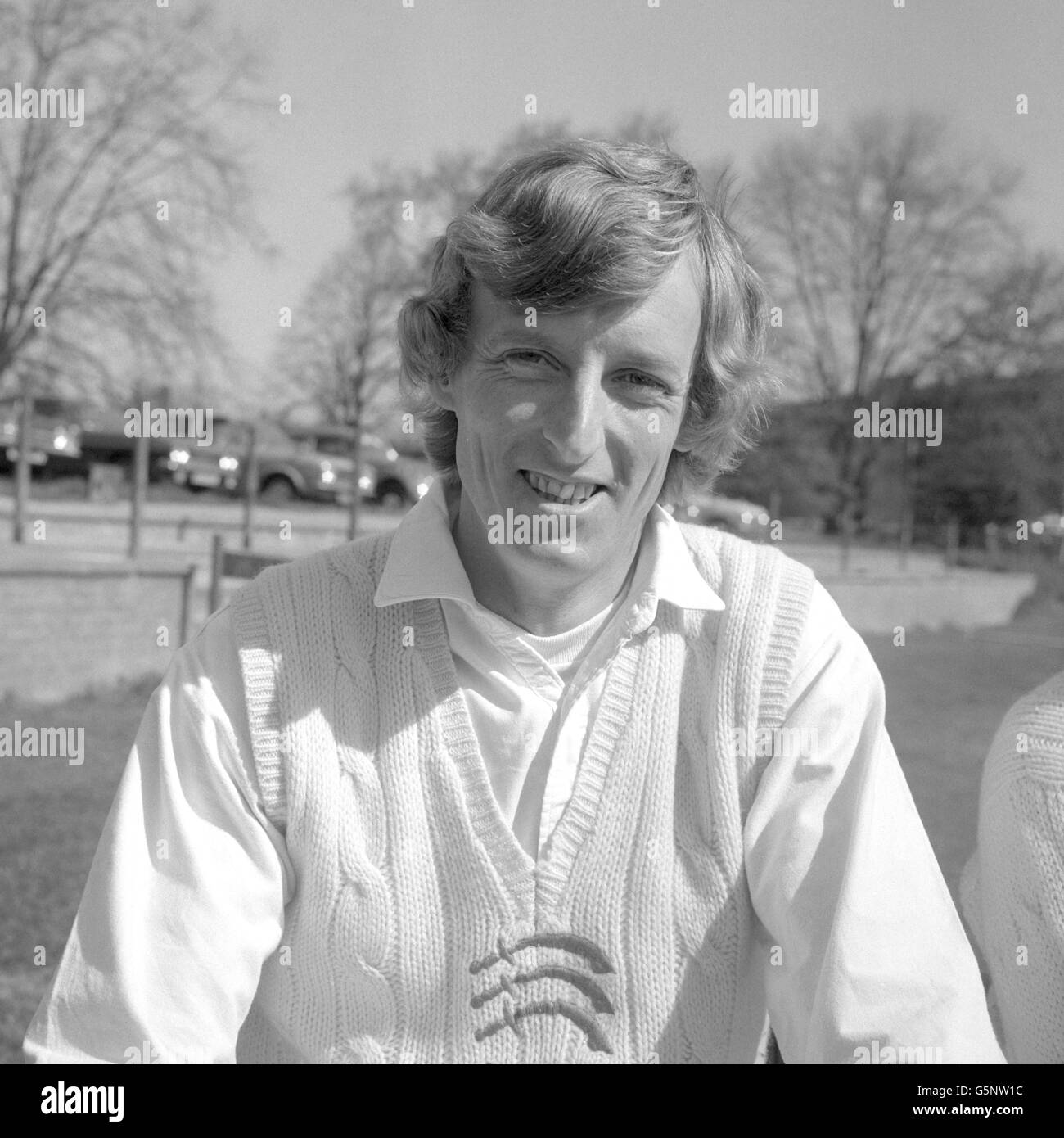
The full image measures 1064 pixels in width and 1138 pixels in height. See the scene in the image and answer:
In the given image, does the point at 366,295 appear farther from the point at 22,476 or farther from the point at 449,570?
the point at 449,570

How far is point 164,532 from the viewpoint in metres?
9.71

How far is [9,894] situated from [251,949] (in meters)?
2.95

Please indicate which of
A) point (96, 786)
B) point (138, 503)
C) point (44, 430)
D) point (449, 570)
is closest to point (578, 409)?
point (449, 570)

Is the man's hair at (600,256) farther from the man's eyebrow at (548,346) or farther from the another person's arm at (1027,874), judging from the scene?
the another person's arm at (1027,874)

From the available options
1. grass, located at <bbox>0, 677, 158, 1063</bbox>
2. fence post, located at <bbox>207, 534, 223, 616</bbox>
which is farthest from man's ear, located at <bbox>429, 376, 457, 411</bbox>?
fence post, located at <bbox>207, 534, 223, 616</bbox>

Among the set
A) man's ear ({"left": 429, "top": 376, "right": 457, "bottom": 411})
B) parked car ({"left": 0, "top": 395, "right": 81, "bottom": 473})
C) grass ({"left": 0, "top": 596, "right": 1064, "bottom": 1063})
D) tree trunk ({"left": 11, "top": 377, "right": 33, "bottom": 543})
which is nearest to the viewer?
man's ear ({"left": 429, "top": 376, "right": 457, "bottom": 411})

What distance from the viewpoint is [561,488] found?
64.4 inches

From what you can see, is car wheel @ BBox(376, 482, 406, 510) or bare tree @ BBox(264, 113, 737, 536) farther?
car wheel @ BBox(376, 482, 406, 510)

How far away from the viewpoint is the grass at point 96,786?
12.5 ft

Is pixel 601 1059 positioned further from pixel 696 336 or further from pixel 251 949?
pixel 696 336

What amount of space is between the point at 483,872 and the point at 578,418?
558mm

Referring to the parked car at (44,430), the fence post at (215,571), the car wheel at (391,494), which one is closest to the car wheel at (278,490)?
the car wheel at (391,494)

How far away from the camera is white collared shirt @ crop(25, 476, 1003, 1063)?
145cm

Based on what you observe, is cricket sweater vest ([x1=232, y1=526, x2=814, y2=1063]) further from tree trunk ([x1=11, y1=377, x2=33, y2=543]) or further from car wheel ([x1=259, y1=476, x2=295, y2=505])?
car wheel ([x1=259, y1=476, x2=295, y2=505])
